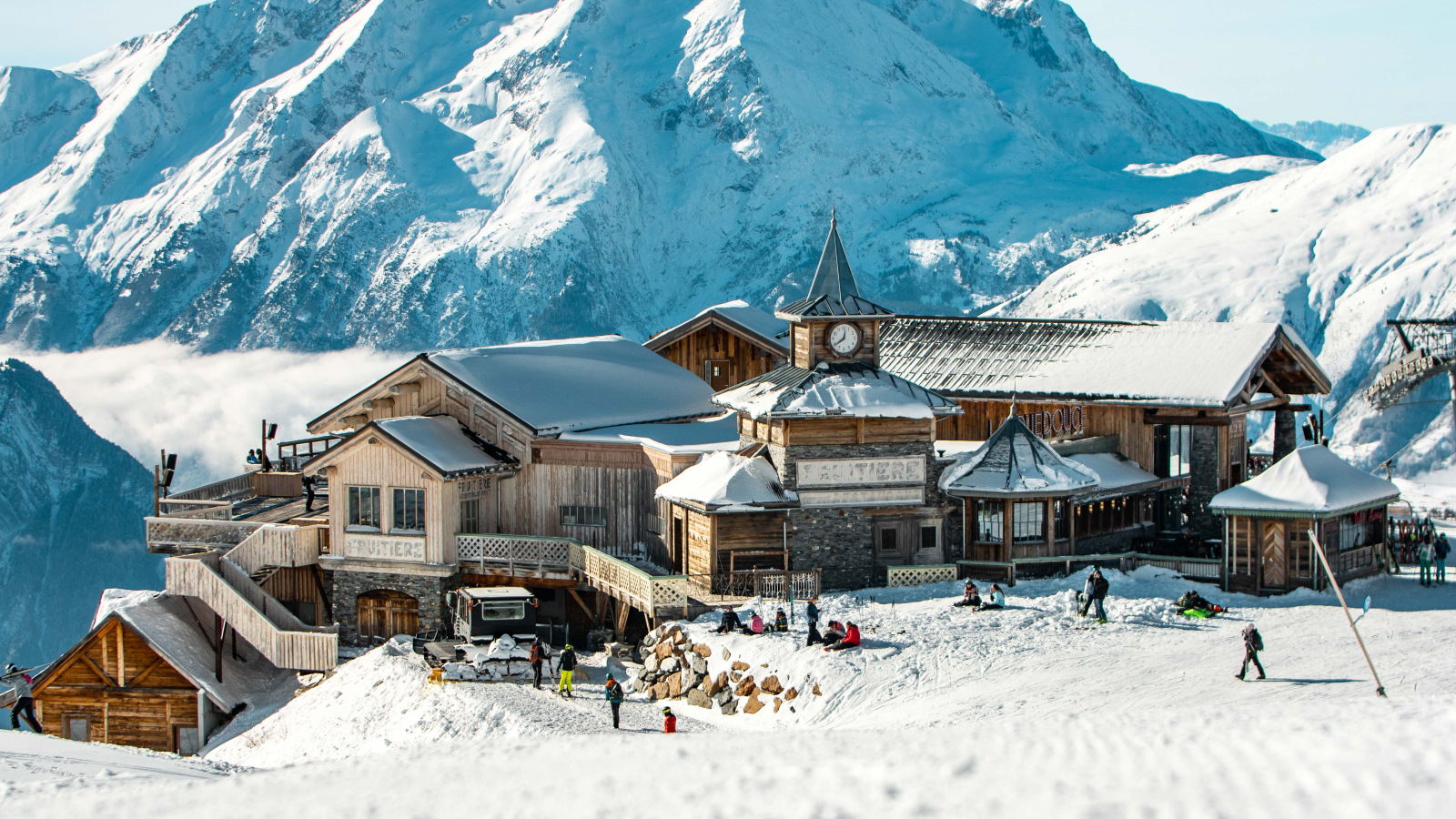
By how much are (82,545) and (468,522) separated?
146442mm

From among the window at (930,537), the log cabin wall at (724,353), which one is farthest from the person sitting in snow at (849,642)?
the log cabin wall at (724,353)

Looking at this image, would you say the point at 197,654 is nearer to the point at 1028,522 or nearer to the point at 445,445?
the point at 445,445

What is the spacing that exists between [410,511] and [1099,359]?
22.7m

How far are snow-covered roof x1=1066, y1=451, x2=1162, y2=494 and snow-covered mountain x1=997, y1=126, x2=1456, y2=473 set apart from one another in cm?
7777

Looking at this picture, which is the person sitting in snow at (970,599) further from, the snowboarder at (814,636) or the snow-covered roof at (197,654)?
the snow-covered roof at (197,654)

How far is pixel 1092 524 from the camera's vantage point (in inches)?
1602

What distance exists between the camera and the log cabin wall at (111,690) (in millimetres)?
38500

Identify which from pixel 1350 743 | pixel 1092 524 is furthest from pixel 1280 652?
pixel 1350 743

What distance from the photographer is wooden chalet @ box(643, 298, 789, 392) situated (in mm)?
52625

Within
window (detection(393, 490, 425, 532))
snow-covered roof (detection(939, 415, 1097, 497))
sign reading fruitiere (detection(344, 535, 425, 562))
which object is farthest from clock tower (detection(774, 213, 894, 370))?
sign reading fruitiere (detection(344, 535, 425, 562))

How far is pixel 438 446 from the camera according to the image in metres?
40.6

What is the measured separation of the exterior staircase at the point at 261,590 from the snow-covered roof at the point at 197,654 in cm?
74

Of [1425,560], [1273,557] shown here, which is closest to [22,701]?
[1273,557]

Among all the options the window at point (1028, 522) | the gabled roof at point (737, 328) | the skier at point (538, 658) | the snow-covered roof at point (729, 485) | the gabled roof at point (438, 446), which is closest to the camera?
the skier at point (538, 658)
